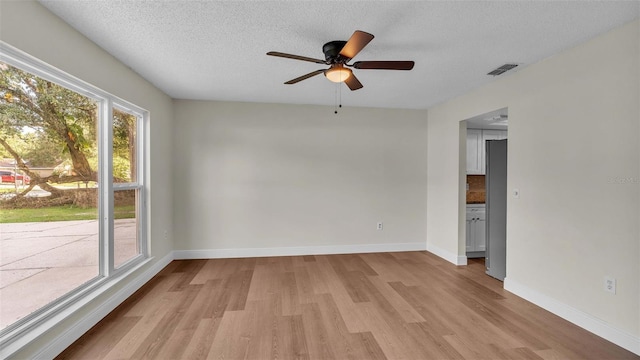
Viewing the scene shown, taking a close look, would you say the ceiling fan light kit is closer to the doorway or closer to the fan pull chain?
the fan pull chain

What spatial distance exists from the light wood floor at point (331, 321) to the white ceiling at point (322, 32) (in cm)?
248

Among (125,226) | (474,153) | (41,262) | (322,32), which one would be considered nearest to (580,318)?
(474,153)

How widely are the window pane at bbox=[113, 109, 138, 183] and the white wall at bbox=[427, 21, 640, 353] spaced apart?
172 inches

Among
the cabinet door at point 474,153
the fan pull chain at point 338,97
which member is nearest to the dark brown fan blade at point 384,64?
the fan pull chain at point 338,97

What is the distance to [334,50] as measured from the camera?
89.0 inches

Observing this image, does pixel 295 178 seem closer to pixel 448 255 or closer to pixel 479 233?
pixel 448 255

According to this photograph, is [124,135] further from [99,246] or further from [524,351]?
[524,351]

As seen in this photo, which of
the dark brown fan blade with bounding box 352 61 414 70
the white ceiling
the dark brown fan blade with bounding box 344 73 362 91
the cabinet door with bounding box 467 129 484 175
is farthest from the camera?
the cabinet door with bounding box 467 129 484 175

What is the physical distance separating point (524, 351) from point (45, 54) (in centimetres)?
410

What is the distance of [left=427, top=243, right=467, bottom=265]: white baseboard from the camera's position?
3998mm

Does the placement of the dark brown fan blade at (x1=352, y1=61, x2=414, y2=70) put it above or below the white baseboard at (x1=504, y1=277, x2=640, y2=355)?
above

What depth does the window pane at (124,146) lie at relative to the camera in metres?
2.86

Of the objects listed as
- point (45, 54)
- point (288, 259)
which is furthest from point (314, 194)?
point (45, 54)

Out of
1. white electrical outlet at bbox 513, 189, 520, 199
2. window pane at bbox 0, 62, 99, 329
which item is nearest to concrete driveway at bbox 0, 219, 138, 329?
window pane at bbox 0, 62, 99, 329
